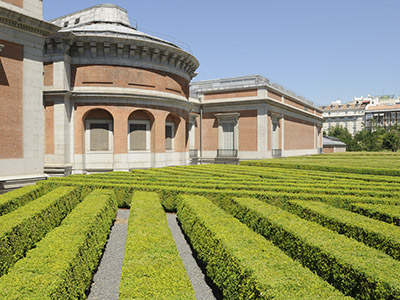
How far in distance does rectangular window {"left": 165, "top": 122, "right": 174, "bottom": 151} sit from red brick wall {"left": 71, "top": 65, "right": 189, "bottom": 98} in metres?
3.03

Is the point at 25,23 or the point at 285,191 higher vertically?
the point at 25,23

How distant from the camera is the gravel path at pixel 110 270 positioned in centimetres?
625

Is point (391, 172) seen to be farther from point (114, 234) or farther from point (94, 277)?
point (94, 277)

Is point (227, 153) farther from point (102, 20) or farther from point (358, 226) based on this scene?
point (358, 226)

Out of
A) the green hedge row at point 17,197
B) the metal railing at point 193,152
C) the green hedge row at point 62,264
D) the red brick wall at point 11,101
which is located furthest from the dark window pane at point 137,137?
the green hedge row at point 62,264

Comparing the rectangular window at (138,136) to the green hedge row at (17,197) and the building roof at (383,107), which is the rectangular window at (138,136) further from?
the building roof at (383,107)

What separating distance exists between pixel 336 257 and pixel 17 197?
10297mm

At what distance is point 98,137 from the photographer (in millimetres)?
22438

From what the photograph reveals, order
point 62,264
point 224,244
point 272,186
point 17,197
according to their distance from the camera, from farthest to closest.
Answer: point 272,186
point 17,197
point 224,244
point 62,264

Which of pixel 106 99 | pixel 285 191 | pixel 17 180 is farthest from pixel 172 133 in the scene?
pixel 285 191

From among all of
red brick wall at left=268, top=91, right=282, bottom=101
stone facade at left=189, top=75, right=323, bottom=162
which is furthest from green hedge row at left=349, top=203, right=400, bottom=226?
red brick wall at left=268, top=91, right=282, bottom=101

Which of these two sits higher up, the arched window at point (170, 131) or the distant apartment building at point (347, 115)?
the distant apartment building at point (347, 115)

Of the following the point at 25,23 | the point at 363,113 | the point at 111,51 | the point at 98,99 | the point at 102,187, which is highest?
the point at 363,113

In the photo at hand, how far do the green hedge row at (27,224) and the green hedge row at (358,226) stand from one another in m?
7.48
